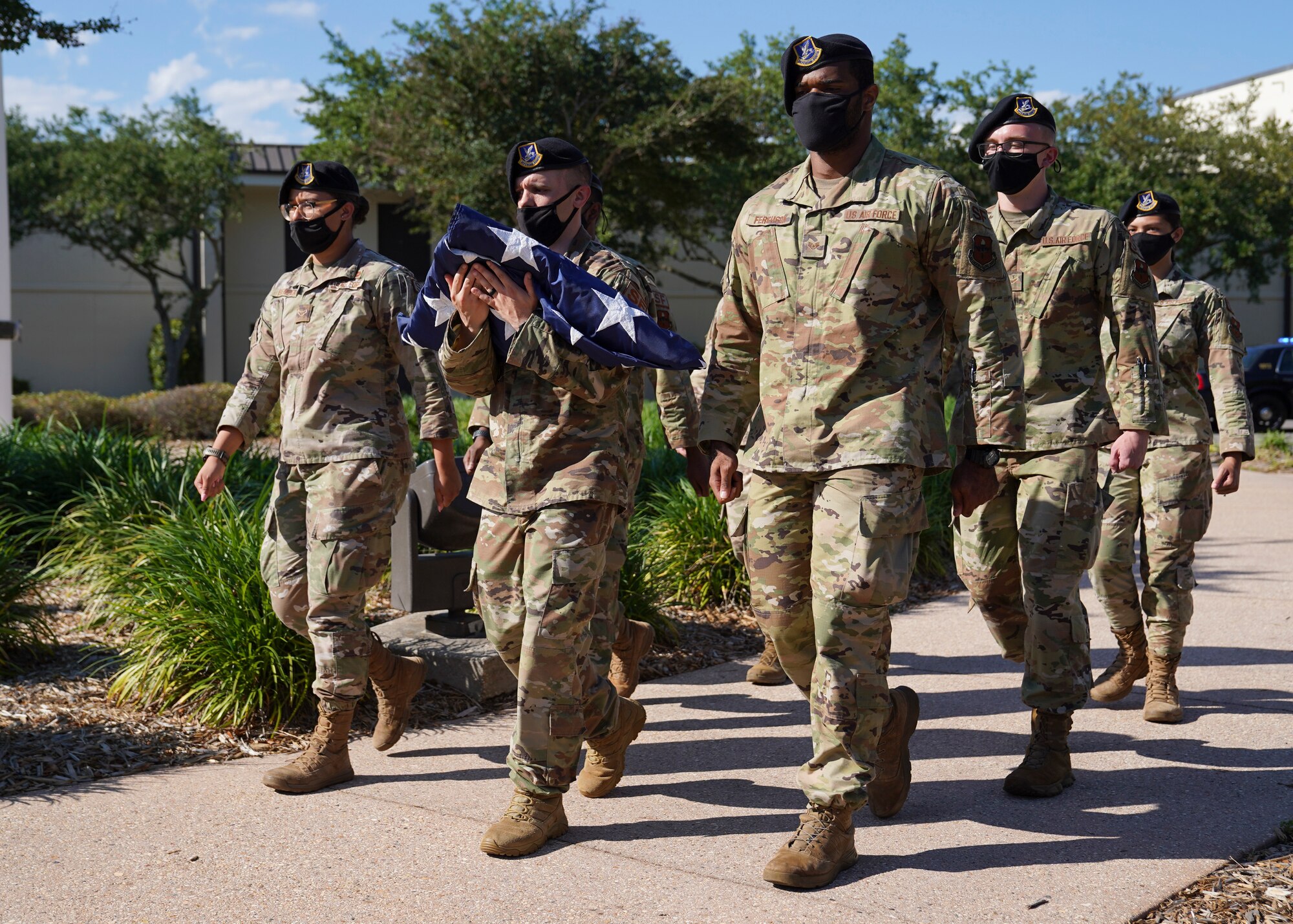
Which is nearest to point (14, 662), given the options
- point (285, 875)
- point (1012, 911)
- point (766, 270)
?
point (285, 875)

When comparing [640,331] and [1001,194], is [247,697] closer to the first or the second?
[640,331]

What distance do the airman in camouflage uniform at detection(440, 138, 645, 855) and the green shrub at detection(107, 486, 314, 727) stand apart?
1644mm

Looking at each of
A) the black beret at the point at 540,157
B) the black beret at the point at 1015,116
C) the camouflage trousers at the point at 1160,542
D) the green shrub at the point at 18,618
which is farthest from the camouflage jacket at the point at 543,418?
the green shrub at the point at 18,618

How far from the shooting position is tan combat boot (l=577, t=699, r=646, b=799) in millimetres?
4336

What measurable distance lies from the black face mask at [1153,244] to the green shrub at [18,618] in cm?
541

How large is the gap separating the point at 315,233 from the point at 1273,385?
2309cm

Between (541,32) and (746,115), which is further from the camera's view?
(746,115)

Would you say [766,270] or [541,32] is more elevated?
[541,32]

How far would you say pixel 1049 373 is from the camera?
4.62 m

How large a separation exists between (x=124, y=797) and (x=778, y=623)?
92.1 inches

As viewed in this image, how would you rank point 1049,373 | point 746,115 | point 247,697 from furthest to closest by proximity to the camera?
point 746,115 < point 247,697 < point 1049,373

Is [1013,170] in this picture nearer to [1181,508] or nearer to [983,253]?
[983,253]

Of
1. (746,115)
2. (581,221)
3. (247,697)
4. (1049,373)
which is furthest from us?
(746,115)

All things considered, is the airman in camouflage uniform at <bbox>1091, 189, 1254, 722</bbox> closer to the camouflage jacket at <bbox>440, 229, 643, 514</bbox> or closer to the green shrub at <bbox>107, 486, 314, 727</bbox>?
the camouflage jacket at <bbox>440, 229, 643, 514</bbox>
